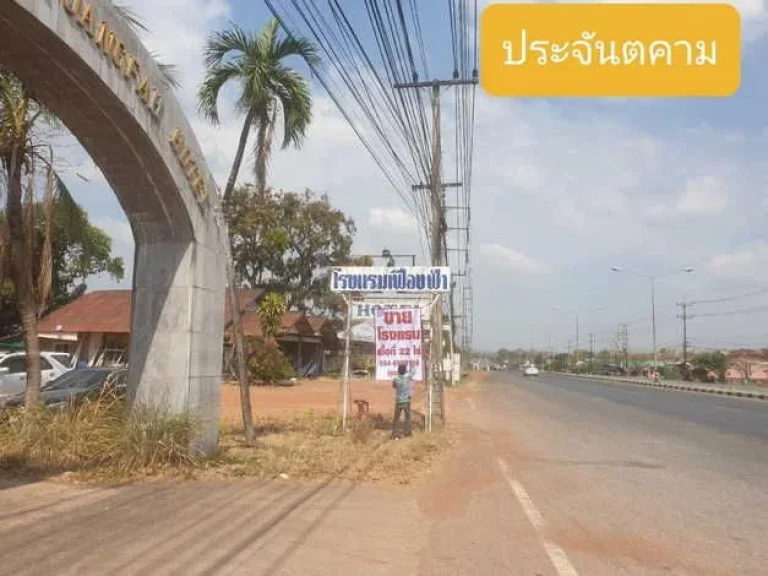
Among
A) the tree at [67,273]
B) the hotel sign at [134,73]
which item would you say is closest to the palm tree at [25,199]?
the hotel sign at [134,73]

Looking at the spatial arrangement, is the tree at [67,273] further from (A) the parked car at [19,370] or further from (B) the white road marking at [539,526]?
(B) the white road marking at [539,526]

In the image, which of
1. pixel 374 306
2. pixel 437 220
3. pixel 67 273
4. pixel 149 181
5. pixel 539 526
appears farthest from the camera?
pixel 67 273

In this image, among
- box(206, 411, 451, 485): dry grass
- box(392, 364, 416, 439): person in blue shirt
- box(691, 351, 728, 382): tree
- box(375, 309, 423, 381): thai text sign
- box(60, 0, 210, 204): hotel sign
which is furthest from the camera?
box(691, 351, 728, 382): tree

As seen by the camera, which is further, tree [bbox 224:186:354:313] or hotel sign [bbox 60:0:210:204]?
tree [bbox 224:186:354:313]

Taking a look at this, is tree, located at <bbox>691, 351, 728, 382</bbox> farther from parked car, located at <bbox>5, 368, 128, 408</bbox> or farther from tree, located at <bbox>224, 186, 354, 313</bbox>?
parked car, located at <bbox>5, 368, 128, 408</bbox>

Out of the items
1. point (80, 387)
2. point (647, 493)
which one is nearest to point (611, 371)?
point (80, 387)

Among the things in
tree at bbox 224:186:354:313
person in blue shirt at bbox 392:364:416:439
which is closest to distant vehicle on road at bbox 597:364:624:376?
tree at bbox 224:186:354:313

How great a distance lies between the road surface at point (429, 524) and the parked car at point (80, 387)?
2.57 metres

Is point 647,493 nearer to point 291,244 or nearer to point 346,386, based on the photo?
point 346,386

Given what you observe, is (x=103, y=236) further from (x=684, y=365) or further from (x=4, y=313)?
(x=684, y=365)

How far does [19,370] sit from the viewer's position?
20.0 m

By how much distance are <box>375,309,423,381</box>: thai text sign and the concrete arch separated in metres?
4.80

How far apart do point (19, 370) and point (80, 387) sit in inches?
262

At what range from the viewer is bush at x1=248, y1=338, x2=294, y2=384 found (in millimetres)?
35625
